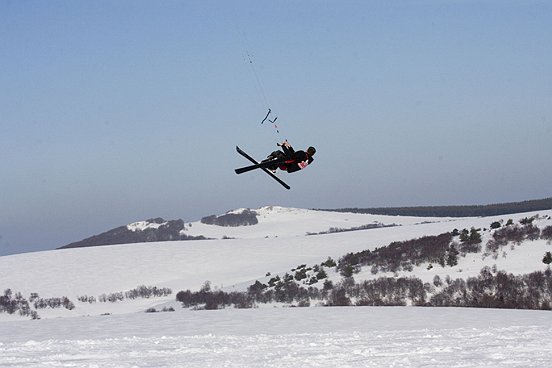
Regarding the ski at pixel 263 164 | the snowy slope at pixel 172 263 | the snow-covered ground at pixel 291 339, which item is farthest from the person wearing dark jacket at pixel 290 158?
the snowy slope at pixel 172 263

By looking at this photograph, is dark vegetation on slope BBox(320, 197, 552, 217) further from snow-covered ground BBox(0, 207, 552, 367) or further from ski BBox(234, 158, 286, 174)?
ski BBox(234, 158, 286, 174)

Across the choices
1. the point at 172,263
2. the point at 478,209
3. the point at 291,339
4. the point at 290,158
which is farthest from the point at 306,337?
the point at 478,209

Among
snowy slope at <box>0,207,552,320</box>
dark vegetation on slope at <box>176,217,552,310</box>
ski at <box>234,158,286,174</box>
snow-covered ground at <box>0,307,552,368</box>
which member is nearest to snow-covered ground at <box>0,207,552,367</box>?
snow-covered ground at <box>0,307,552,368</box>

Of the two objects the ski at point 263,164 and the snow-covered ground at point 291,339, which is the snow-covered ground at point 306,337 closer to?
the snow-covered ground at point 291,339

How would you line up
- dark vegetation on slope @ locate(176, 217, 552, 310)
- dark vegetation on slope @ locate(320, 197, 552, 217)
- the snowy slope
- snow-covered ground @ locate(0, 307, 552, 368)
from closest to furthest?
snow-covered ground @ locate(0, 307, 552, 368)
dark vegetation on slope @ locate(176, 217, 552, 310)
the snowy slope
dark vegetation on slope @ locate(320, 197, 552, 217)

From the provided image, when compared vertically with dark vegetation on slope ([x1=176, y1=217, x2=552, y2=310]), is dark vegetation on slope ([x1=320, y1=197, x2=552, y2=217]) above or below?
above

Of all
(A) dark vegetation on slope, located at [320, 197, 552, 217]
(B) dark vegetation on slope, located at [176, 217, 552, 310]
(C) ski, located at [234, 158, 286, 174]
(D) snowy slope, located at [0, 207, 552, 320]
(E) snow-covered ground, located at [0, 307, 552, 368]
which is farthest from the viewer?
(A) dark vegetation on slope, located at [320, 197, 552, 217]

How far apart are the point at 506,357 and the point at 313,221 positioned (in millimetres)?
166516

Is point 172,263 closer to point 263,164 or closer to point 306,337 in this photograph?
point 306,337

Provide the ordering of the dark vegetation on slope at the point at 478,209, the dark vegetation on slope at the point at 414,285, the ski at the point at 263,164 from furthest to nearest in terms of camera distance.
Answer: the dark vegetation on slope at the point at 478,209
the dark vegetation on slope at the point at 414,285
the ski at the point at 263,164

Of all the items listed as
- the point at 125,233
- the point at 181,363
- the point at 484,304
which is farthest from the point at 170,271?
the point at 125,233

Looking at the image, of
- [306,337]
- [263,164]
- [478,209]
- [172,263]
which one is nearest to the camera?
[263,164]

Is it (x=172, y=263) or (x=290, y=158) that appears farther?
(x=172, y=263)

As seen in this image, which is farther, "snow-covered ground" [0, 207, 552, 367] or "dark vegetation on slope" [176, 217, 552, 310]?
"dark vegetation on slope" [176, 217, 552, 310]
